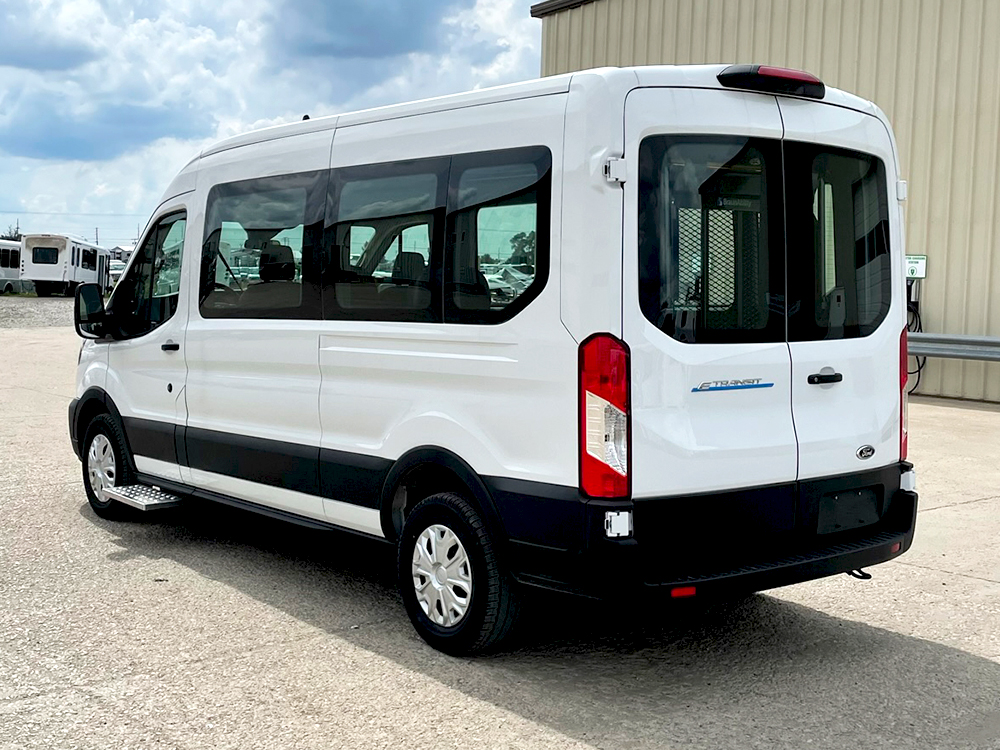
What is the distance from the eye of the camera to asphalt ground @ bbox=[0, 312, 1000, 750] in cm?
395

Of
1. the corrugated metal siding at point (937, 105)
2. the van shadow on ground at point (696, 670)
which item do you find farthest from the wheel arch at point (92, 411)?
the corrugated metal siding at point (937, 105)

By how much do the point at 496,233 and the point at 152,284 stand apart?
3.13 m

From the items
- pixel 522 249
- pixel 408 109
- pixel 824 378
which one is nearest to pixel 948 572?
pixel 824 378

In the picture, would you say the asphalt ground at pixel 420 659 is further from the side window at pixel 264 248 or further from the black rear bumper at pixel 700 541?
the side window at pixel 264 248

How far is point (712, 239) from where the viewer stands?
4348mm

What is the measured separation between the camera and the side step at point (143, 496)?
6.65 m

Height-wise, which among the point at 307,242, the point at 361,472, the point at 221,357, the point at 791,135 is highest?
the point at 791,135

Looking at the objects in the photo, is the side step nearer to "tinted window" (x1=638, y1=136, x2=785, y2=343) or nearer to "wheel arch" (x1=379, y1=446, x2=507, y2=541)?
"wheel arch" (x1=379, y1=446, x2=507, y2=541)

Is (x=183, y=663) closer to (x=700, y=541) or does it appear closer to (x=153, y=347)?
(x=700, y=541)

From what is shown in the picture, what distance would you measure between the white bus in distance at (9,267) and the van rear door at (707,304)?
165ft

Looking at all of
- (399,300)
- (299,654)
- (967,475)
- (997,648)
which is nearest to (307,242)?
(399,300)

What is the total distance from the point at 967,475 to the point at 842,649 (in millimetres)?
4895

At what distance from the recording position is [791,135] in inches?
178

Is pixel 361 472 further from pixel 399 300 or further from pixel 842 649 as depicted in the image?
pixel 842 649
